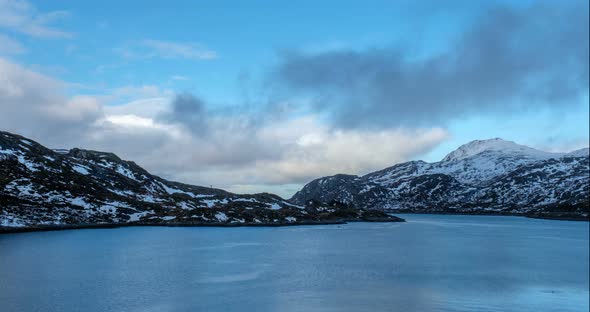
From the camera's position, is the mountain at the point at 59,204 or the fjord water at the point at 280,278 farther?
the mountain at the point at 59,204

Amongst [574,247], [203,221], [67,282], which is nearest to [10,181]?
[203,221]

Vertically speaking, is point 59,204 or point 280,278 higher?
point 59,204

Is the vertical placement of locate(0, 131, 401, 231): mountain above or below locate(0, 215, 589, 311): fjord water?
above

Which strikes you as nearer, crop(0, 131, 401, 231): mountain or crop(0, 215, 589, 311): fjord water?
crop(0, 215, 589, 311): fjord water

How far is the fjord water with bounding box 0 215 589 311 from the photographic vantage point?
46312 mm

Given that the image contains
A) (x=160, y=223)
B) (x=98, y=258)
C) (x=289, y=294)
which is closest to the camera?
(x=289, y=294)

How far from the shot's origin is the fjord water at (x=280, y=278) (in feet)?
152

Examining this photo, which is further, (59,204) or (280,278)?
(59,204)

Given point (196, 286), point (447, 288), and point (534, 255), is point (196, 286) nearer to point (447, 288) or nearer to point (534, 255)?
point (447, 288)

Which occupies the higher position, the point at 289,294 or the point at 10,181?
the point at 10,181

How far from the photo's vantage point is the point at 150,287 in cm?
5419

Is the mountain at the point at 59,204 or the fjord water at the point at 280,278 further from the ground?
the mountain at the point at 59,204

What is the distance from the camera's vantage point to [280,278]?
207 ft

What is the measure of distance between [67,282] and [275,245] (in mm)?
61943
